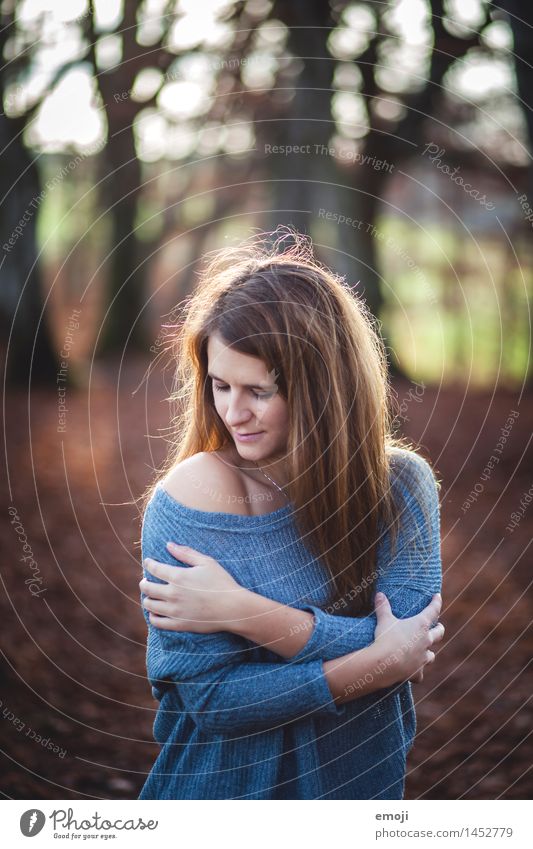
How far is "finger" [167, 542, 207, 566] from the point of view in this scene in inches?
72.1

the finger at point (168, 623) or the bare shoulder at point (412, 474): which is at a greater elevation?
the bare shoulder at point (412, 474)

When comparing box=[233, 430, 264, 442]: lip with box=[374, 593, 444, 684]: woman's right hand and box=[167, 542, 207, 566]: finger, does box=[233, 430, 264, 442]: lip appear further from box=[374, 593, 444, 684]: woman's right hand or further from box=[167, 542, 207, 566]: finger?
box=[374, 593, 444, 684]: woman's right hand

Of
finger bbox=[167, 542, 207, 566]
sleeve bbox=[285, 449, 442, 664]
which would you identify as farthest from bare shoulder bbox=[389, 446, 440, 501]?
finger bbox=[167, 542, 207, 566]

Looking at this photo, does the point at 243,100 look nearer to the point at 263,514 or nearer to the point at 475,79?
the point at 475,79

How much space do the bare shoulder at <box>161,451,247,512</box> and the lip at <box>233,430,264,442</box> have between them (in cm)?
11

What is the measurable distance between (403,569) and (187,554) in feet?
1.95

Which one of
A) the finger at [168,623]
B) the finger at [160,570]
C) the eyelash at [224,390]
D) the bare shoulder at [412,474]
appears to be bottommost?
the finger at [168,623]

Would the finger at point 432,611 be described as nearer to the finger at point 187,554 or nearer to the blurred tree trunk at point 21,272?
the finger at point 187,554

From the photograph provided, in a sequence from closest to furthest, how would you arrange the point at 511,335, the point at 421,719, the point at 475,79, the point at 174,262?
the point at 421,719, the point at 475,79, the point at 511,335, the point at 174,262

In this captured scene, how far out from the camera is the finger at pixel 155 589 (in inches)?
71.7

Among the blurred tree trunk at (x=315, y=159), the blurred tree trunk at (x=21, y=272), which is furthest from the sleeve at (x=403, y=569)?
the blurred tree trunk at (x=21, y=272)

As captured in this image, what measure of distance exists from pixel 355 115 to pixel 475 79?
5.12 ft

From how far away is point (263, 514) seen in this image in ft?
6.51

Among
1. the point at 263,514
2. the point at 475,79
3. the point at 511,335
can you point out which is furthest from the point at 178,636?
the point at 511,335
